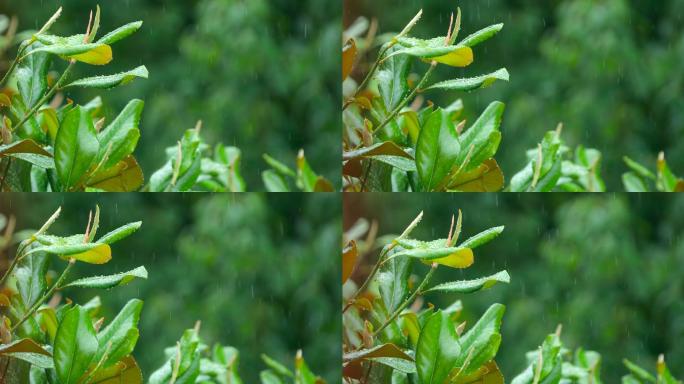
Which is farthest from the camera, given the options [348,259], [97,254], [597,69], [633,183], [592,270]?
[592,270]

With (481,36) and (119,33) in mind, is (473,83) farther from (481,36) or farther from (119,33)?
(119,33)

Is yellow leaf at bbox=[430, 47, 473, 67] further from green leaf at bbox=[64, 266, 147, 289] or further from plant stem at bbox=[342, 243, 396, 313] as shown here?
green leaf at bbox=[64, 266, 147, 289]

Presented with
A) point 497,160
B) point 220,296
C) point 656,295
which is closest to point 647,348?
point 656,295

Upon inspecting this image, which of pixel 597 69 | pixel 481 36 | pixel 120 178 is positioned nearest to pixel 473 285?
pixel 481 36

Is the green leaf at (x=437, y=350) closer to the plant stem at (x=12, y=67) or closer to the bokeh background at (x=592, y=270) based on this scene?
the bokeh background at (x=592, y=270)

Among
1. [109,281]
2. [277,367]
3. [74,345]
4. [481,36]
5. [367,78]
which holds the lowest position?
[277,367]

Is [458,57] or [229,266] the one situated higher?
[458,57]

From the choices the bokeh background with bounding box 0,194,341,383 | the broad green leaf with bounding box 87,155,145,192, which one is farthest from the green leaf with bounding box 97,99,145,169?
the bokeh background with bounding box 0,194,341,383
